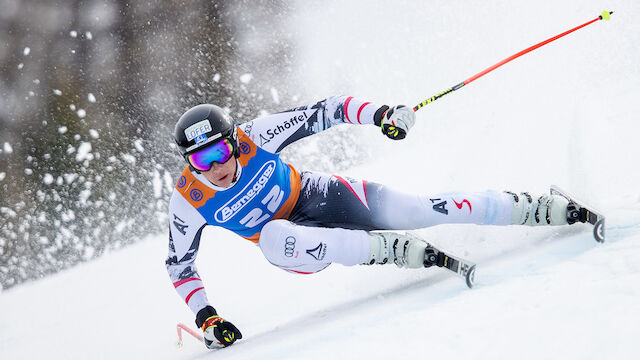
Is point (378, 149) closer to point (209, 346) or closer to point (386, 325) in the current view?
point (209, 346)

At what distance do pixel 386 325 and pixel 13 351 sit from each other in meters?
4.31

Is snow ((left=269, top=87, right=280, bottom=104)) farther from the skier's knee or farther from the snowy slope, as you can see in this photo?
the skier's knee

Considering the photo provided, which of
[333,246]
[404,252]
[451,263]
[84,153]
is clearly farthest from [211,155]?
[84,153]

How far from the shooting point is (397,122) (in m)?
2.28

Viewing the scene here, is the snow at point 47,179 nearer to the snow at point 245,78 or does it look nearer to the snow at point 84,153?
the snow at point 84,153

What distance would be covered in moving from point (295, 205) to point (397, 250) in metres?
0.59

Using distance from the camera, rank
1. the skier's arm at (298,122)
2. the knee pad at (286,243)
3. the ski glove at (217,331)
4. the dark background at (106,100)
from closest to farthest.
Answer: the knee pad at (286,243) < the ski glove at (217,331) < the skier's arm at (298,122) < the dark background at (106,100)

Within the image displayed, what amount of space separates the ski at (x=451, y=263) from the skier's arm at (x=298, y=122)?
683 millimetres

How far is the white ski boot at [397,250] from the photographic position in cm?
222

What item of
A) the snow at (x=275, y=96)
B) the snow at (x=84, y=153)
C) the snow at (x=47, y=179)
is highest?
the snow at (x=275, y=96)

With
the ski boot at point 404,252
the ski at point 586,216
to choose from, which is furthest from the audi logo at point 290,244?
the ski at point 586,216

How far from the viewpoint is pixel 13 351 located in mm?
4730

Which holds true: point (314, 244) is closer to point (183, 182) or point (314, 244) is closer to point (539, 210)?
point (183, 182)

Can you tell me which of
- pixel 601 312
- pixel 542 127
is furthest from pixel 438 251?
pixel 542 127
